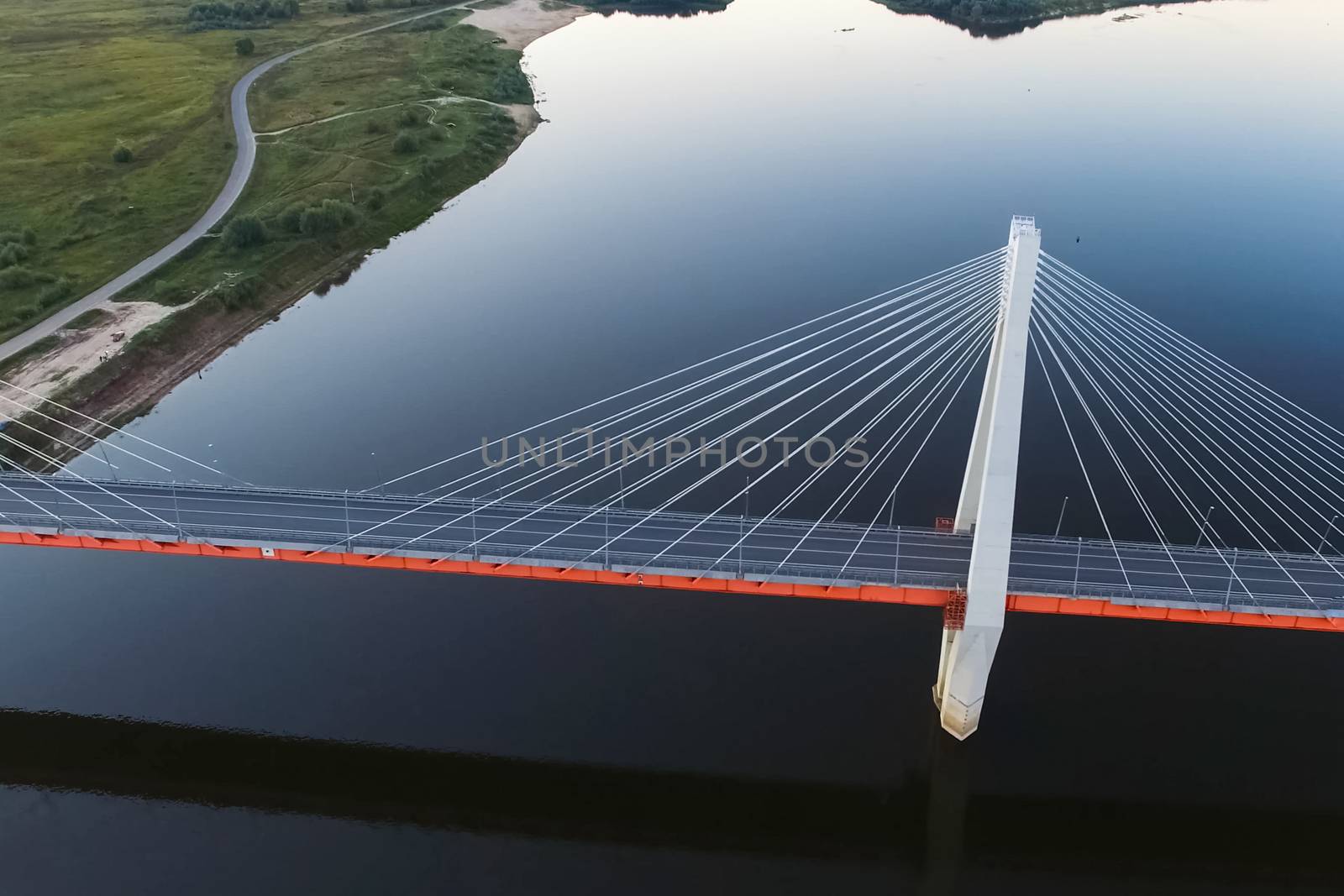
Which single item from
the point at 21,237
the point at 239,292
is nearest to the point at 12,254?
the point at 21,237

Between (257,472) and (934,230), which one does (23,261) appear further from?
(934,230)

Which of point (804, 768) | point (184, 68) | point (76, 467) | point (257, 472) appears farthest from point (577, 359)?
point (184, 68)

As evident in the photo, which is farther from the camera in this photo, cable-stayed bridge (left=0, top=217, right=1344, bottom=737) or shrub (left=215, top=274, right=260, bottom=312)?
shrub (left=215, top=274, right=260, bottom=312)

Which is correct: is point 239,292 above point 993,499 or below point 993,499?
below

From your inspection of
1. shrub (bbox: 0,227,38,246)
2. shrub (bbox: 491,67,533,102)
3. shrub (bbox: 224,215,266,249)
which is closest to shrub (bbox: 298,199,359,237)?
shrub (bbox: 224,215,266,249)

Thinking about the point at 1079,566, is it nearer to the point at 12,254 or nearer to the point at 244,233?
the point at 244,233

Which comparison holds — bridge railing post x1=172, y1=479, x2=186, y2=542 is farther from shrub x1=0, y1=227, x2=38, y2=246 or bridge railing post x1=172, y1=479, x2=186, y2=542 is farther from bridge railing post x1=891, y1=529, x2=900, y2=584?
shrub x1=0, y1=227, x2=38, y2=246
